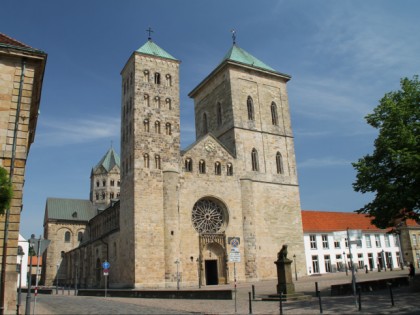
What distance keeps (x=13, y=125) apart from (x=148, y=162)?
19.5 m

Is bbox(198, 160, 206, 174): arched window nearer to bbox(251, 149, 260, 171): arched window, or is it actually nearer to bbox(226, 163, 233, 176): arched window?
bbox(226, 163, 233, 176): arched window

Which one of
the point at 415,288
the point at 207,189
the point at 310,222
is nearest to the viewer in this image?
the point at 415,288

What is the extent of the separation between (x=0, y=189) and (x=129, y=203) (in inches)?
899

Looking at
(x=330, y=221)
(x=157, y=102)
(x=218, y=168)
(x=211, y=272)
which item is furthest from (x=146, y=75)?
(x=330, y=221)

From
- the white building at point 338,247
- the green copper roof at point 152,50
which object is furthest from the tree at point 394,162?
the white building at point 338,247

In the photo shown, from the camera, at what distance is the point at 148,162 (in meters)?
34.0

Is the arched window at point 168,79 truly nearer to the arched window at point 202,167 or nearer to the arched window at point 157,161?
the arched window at point 157,161

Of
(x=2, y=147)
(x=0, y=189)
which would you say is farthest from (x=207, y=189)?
(x=0, y=189)

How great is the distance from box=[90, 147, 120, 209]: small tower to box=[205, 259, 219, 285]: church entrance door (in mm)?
40704

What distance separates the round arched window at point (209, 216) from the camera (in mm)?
34969

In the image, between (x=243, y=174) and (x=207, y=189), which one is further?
(x=243, y=174)

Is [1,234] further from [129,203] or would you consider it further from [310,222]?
[310,222]

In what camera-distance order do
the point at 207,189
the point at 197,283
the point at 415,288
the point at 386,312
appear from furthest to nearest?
the point at 207,189, the point at 197,283, the point at 415,288, the point at 386,312

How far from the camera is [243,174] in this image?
3781 centimetres
